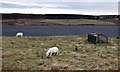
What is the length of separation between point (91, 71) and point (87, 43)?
48.1 ft

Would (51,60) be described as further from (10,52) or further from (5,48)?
(5,48)

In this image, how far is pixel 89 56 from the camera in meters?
26.4

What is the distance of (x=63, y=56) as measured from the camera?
26234 millimetres

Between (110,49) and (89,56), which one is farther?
(110,49)

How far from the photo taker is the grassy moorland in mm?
22031

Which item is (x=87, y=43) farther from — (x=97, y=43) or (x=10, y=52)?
(x=10, y=52)

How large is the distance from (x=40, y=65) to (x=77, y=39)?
46.8ft

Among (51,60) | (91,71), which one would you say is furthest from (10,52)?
(91,71)

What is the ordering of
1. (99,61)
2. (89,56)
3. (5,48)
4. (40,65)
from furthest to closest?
(5,48)
(89,56)
(99,61)
(40,65)

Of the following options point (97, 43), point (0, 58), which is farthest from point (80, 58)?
point (97, 43)

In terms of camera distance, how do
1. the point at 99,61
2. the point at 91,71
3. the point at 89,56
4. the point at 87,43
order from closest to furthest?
the point at 91,71, the point at 99,61, the point at 89,56, the point at 87,43

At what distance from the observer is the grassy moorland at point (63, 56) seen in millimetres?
22031

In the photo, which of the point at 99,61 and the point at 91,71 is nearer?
the point at 91,71

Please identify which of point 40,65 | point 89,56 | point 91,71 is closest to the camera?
point 91,71
